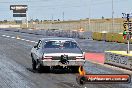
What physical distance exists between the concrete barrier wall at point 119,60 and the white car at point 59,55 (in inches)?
112

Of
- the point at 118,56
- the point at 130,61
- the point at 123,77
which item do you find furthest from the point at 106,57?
the point at 123,77

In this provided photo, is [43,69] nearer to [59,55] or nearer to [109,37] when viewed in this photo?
[59,55]

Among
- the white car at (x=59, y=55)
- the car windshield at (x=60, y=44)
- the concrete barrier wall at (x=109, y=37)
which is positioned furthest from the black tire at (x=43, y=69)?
the concrete barrier wall at (x=109, y=37)

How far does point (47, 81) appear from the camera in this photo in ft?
53.5

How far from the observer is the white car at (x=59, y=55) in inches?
737

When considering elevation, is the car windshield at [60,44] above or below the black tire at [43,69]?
above

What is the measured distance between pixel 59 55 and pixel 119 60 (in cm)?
480

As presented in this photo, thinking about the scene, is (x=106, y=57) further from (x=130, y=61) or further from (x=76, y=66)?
(x=76, y=66)

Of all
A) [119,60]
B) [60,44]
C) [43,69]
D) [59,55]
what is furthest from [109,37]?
[59,55]

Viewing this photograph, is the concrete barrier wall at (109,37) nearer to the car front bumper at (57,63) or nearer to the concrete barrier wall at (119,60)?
the concrete barrier wall at (119,60)

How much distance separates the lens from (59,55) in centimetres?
1875

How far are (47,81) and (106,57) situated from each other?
870 centimetres

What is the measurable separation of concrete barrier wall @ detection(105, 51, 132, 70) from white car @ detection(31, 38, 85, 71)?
9.33 ft

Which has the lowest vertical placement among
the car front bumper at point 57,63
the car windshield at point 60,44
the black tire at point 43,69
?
the black tire at point 43,69
